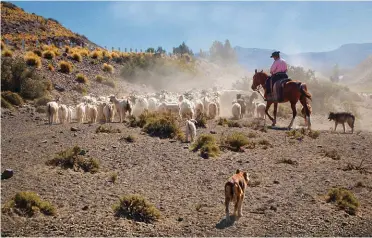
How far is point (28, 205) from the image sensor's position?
8344mm

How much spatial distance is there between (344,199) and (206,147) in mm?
5169

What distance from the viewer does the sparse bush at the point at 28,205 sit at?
8.23m

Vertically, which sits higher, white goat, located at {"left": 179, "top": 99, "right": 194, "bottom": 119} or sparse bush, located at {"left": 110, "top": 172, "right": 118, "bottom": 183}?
white goat, located at {"left": 179, "top": 99, "right": 194, "bottom": 119}

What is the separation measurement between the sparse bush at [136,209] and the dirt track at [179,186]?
0.19 m

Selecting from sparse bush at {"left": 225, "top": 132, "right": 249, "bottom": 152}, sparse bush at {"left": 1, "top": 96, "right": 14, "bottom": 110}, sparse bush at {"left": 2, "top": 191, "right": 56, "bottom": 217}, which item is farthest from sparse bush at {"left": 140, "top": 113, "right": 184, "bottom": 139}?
sparse bush at {"left": 1, "top": 96, "right": 14, "bottom": 110}

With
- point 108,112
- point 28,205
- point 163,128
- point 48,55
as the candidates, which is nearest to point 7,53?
point 48,55

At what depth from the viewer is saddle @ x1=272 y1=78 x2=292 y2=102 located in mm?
21505

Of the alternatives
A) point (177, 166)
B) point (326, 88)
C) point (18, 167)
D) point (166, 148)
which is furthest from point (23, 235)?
point (326, 88)

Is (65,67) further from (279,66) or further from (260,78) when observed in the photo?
(279,66)

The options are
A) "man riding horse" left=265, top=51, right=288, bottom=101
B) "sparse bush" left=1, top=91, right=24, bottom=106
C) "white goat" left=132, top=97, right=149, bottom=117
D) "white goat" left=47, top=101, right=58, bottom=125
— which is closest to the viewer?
"white goat" left=47, top=101, right=58, bottom=125

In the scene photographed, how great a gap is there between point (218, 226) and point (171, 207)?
1.37 meters

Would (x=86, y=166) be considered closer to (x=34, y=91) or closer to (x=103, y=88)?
(x=34, y=91)

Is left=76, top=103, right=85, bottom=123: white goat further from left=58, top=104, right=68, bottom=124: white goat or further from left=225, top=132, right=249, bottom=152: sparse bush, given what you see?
left=225, top=132, right=249, bottom=152: sparse bush

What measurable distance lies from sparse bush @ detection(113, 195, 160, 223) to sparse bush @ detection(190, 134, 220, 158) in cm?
516
